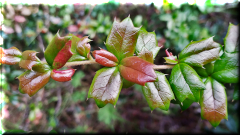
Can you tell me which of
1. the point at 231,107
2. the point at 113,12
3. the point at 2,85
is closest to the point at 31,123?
the point at 2,85

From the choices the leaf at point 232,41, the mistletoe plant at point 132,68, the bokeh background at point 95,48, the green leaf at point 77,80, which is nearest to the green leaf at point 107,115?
the bokeh background at point 95,48

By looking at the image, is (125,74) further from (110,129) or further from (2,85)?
(110,129)

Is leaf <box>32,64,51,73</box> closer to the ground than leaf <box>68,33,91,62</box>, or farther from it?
closer to the ground

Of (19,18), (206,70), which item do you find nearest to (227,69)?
(206,70)

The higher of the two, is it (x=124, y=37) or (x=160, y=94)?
(x=124, y=37)

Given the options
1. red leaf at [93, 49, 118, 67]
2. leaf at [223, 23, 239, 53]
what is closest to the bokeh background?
leaf at [223, 23, 239, 53]

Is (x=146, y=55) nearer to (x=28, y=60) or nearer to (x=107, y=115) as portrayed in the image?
(x=28, y=60)

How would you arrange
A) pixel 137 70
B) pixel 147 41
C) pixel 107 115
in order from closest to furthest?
pixel 137 70
pixel 147 41
pixel 107 115

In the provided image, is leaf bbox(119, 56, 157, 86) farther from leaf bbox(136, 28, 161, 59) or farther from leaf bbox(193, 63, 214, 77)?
leaf bbox(193, 63, 214, 77)
